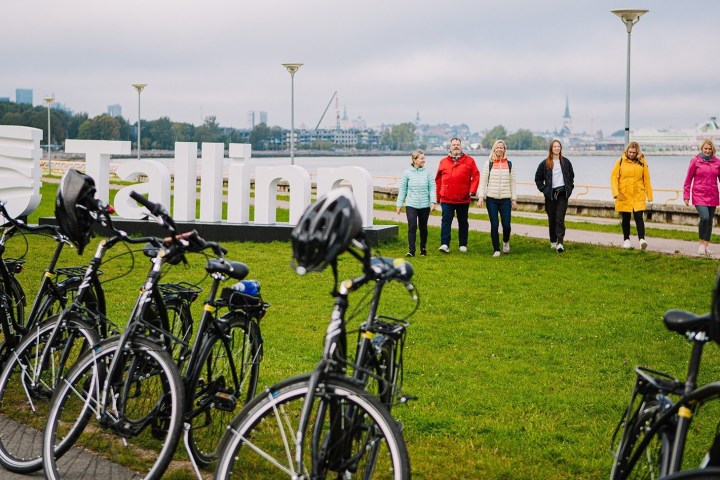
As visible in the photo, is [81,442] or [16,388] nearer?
[81,442]

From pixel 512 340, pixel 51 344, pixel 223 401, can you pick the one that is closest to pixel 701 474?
pixel 223 401

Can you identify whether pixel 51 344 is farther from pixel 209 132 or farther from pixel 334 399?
pixel 209 132

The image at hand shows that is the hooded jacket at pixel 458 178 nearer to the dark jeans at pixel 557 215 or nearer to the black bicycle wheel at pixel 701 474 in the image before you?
the dark jeans at pixel 557 215

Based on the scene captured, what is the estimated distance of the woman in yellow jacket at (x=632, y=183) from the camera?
15.5m

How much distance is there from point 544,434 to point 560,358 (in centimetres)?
241

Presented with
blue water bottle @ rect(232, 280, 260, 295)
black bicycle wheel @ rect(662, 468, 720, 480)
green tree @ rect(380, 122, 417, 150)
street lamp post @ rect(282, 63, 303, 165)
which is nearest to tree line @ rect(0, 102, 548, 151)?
green tree @ rect(380, 122, 417, 150)

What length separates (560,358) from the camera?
8211mm

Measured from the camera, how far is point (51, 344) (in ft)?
16.9

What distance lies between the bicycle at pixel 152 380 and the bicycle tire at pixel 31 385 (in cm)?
33

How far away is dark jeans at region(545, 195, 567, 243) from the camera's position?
51.0 ft

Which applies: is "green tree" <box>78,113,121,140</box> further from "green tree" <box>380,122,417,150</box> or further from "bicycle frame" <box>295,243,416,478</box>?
"bicycle frame" <box>295,243,416,478</box>

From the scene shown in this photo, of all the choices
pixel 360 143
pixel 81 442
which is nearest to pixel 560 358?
pixel 81 442

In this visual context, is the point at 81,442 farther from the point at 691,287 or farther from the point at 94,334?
the point at 691,287

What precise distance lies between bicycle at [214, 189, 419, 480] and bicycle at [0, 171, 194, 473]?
3.96 feet
